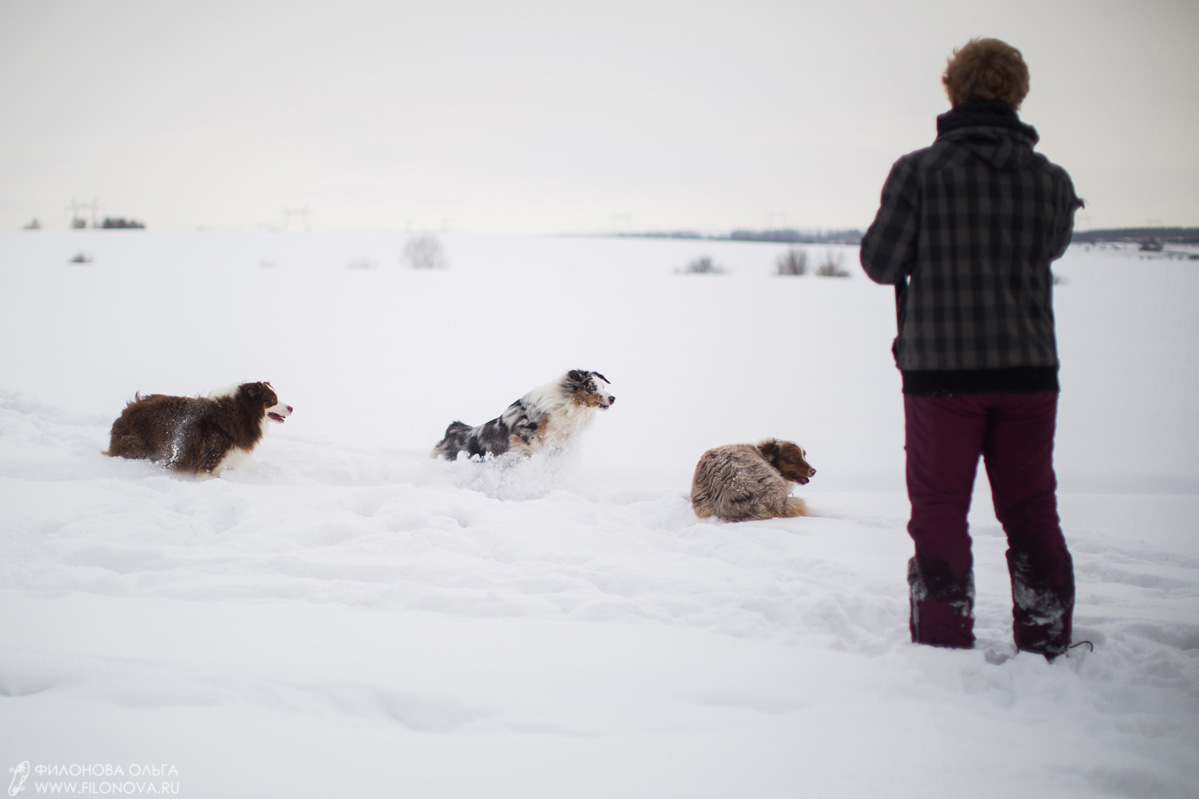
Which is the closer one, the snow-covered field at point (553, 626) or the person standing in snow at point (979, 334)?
the snow-covered field at point (553, 626)

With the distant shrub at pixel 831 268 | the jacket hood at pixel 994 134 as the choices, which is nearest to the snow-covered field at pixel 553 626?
the jacket hood at pixel 994 134

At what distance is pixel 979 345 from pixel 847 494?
395 cm

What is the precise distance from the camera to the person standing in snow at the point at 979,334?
2455 millimetres

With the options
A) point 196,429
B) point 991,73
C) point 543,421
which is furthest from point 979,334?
point 196,429

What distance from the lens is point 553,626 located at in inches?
113

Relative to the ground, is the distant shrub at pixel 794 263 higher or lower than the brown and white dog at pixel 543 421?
higher

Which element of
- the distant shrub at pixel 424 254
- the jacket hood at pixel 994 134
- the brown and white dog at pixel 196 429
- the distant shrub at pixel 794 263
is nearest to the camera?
the jacket hood at pixel 994 134

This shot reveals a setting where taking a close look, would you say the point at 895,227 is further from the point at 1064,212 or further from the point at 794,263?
the point at 794,263

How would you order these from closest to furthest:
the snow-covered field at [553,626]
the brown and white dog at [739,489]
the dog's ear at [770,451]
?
the snow-covered field at [553,626], the brown and white dog at [739,489], the dog's ear at [770,451]

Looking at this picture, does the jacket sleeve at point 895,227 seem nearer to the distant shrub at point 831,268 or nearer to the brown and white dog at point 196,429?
the brown and white dog at point 196,429

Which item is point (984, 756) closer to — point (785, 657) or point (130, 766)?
point (785, 657)

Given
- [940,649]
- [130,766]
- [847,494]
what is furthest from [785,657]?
[847,494]

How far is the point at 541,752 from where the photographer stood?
197 cm

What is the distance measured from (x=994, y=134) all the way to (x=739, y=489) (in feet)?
10.2
